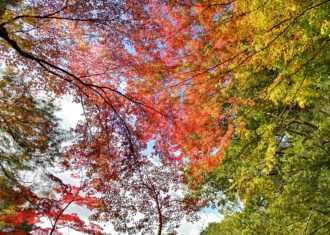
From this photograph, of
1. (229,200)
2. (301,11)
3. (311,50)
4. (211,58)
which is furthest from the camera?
(229,200)

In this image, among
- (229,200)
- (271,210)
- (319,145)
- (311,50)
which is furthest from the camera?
(229,200)

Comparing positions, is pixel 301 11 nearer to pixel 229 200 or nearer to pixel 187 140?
pixel 187 140

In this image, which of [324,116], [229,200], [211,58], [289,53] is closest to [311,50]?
[289,53]

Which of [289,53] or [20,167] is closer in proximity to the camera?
[289,53]

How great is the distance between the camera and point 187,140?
8.98 meters

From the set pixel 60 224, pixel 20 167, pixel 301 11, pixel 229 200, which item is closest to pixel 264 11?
pixel 301 11

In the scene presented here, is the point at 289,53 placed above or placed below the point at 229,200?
below

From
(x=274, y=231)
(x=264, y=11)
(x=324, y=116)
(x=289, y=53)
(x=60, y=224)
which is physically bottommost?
(x=274, y=231)

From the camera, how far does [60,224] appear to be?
14984 mm

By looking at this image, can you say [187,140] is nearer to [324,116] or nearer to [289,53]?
[324,116]

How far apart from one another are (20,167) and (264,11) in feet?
29.0

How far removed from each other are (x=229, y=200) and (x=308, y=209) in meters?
3.00

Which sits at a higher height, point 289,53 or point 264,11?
point 264,11

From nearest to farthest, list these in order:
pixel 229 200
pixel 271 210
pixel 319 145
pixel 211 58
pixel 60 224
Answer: pixel 319 145, pixel 271 210, pixel 211 58, pixel 229 200, pixel 60 224
